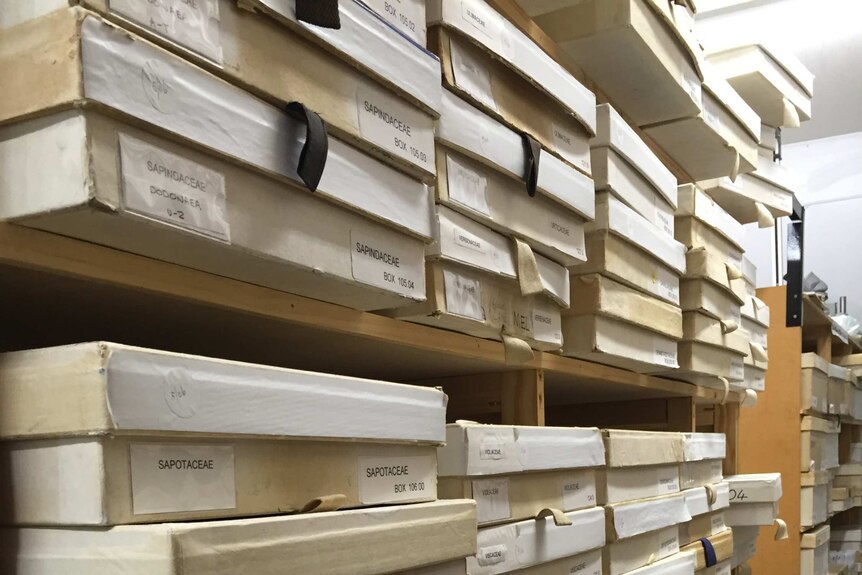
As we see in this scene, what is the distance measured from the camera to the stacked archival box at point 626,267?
130 cm

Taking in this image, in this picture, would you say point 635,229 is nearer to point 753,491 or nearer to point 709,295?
point 709,295

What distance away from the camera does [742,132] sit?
1917mm

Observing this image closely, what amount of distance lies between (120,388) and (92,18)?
0.23m

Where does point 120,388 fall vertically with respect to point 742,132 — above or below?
below

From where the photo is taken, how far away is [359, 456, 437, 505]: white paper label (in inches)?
28.2

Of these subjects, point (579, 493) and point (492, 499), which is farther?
point (579, 493)

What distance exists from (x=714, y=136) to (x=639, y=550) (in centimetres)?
89

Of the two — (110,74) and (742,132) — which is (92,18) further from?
(742,132)

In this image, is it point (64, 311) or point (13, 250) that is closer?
point (13, 250)

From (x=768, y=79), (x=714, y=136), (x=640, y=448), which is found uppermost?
(x=768, y=79)

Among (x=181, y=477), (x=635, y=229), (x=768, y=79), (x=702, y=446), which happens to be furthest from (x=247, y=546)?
(x=768, y=79)

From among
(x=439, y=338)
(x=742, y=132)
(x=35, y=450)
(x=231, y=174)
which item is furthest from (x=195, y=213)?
(x=742, y=132)

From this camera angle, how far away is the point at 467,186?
3.14ft

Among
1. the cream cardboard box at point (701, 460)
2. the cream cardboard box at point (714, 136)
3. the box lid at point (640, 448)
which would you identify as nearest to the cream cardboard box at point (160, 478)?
the box lid at point (640, 448)
